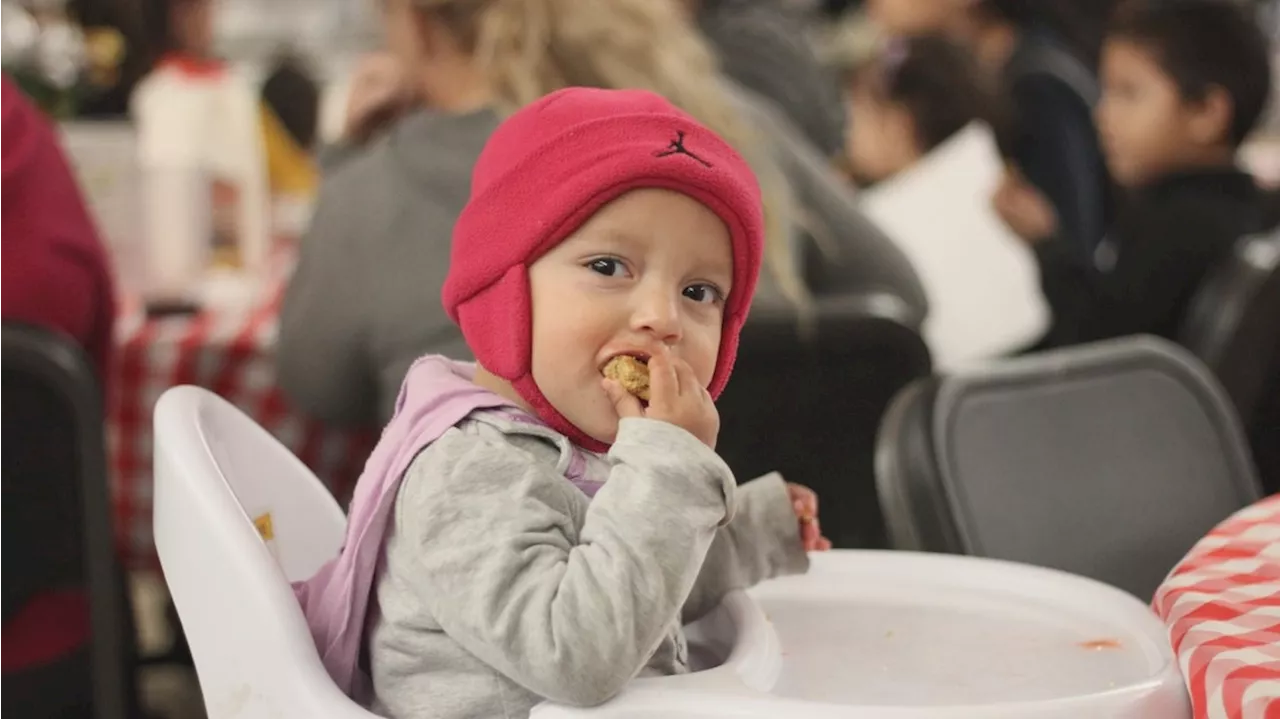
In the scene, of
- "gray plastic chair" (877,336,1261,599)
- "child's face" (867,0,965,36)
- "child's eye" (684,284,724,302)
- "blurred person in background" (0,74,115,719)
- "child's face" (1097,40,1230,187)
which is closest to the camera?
"child's eye" (684,284,724,302)

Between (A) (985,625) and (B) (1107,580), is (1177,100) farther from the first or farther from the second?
(A) (985,625)

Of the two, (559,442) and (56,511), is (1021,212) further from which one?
(559,442)

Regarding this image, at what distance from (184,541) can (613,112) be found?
1.10 feet

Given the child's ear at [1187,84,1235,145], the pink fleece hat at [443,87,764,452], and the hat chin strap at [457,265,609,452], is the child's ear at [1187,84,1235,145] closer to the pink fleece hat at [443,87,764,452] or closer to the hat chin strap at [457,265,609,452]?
the pink fleece hat at [443,87,764,452]

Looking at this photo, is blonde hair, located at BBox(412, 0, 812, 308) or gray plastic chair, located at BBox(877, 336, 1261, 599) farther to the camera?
blonde hair, located at BBox(412, 0, 812, 308)

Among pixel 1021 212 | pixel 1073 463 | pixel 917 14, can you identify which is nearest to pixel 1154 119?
pixel 1021 212

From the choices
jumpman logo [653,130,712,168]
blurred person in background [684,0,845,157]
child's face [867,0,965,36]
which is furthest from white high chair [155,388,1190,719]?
child's face [867,0,965,36]

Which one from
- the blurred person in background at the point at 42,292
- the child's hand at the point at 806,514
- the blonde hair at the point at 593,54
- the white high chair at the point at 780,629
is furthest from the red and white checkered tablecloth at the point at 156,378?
the child's hand at the point at 806,514

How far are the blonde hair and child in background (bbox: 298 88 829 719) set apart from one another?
0.44 m

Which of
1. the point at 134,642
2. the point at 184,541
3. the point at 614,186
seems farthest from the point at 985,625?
the point at 134,642

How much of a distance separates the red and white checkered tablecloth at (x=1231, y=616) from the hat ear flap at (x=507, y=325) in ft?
1.28

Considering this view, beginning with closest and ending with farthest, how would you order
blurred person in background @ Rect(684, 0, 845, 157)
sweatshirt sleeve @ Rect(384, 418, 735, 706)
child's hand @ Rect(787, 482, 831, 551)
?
sweatshirt sleeve @ Rect(384, 418, 735, 706) → child's hand @ Rect(787, 482, 831, 551) → blurred person in background @ Rect(684, 0, 845, 157)

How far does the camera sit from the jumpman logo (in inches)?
29.8

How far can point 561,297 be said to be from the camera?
0.77 metres
